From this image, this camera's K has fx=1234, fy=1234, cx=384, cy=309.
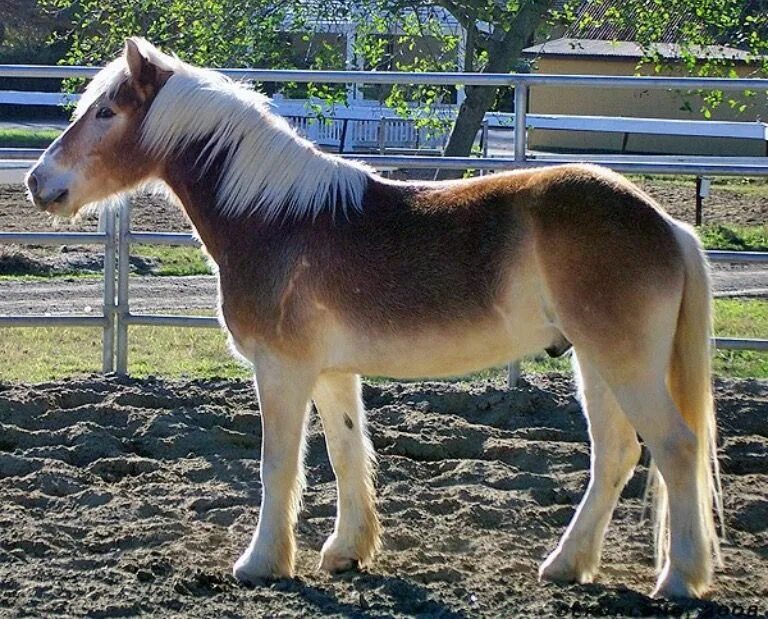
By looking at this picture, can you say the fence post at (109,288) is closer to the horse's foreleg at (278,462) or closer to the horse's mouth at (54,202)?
the horse's mouth at (54,202)

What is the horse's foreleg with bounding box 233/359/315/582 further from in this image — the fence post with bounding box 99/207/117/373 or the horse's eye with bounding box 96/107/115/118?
the fence post with bounding box 99/207/117/373

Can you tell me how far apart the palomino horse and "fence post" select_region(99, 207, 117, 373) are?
101 inches

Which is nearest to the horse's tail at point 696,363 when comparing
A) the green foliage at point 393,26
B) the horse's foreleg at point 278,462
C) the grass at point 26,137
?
the horse's foreleg at point 278,462

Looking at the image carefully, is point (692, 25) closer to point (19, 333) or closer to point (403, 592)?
point (19, 333)

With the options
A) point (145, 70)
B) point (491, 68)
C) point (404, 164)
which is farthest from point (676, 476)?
point (491, 68)

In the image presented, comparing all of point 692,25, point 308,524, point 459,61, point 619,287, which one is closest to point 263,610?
point 308,524

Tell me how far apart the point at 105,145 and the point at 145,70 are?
1.04 ft

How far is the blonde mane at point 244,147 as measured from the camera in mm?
4348

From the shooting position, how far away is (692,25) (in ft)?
35.6

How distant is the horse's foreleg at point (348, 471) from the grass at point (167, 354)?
123 inches

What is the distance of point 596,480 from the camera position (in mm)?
4328

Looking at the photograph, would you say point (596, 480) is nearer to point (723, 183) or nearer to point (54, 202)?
point (54, 202)

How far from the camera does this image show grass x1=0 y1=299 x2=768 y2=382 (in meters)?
7.94

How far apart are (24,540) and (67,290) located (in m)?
5.87
